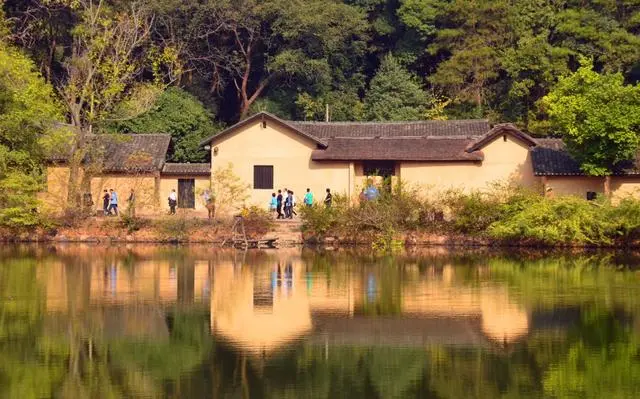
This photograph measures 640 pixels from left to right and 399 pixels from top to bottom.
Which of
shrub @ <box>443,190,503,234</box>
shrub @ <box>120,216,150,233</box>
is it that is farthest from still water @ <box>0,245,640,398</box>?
shrub @ <box>120,216,150,233</box>

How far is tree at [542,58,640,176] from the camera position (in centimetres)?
3756

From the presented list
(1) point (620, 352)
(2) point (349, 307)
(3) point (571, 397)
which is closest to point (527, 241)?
(2) point (349, 307)

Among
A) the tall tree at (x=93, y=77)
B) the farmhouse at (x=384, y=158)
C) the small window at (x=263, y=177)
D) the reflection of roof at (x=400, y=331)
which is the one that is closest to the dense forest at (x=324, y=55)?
the tall tree at (x=93, y=77)

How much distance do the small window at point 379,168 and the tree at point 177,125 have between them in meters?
7.84

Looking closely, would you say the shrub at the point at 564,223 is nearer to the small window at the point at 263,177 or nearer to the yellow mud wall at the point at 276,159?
the yellow mud wall at the point at 276,159

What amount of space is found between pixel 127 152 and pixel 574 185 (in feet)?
54.6

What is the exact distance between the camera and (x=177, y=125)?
156ft

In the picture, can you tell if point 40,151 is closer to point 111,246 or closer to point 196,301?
point 111,246

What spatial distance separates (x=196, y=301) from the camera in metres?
23.7

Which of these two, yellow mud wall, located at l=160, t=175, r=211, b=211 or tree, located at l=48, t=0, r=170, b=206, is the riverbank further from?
yellow mud wall, located at l=160, t=175, r=211, b=211

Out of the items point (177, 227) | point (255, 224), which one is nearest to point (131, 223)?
point (177, 227)

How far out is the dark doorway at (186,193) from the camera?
44.2 meters

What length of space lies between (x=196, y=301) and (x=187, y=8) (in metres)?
29.2

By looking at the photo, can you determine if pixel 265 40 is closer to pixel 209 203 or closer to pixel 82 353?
pixel 209 203
